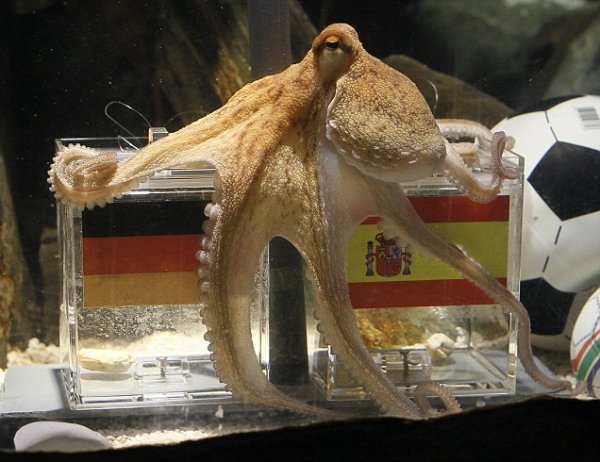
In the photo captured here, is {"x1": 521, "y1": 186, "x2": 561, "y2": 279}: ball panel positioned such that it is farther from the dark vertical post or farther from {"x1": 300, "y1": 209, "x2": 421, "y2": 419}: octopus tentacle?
{"x1": 300, "y1": 209, "x2": 421, "y2": 419}: octopus tentacle

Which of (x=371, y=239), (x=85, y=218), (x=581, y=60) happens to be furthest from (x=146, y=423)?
(x=581, y=60)

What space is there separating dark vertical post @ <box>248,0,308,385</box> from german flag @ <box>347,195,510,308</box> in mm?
137

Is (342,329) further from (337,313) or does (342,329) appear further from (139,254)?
(139,254)

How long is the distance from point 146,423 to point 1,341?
22.5 inches

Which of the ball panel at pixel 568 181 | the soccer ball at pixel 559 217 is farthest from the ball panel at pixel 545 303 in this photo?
the ball panel at pixel 568 181

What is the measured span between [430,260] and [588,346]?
48 centimetres

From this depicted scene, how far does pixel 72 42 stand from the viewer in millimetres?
2068

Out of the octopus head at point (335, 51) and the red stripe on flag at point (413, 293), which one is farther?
the red stripe on flag at point (413, 293)

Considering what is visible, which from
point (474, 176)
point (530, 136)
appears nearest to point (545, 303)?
point (530, 136)

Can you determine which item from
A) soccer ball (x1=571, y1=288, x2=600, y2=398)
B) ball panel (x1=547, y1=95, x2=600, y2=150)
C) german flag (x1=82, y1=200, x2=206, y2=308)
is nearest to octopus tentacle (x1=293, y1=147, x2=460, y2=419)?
german flag (x1=82, y1=200, x2=206, y2=308)

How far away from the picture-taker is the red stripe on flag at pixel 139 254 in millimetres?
1815

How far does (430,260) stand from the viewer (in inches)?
73.4

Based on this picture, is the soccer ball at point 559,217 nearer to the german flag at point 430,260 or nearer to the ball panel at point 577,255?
the ball panel at point 577,255

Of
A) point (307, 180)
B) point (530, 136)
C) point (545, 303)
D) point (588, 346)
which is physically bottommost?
point (588, 346)
